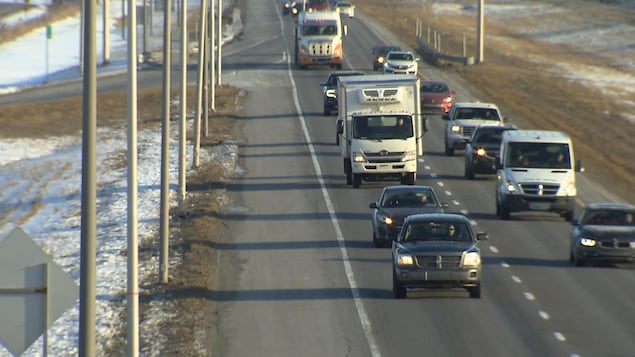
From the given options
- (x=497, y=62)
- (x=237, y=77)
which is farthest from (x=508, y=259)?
(x=497, y=62)

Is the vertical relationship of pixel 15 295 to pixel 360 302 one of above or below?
above

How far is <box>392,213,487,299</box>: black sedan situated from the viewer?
2422 centimetres

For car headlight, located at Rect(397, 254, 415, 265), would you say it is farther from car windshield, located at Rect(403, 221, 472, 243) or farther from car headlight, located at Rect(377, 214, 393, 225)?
car headlight, located at Rect(377, 214, 393, 225)

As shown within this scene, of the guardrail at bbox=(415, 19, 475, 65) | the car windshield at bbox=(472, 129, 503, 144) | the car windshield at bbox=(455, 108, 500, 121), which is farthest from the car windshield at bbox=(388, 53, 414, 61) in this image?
the car windshield at bbox=(472, 129, 503, 144)

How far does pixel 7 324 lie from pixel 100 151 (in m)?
44.1

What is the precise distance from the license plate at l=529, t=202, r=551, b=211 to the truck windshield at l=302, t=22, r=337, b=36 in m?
39.6

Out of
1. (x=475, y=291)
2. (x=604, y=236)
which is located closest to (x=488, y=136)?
(x=604, y=236)

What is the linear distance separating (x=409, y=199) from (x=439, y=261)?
7.57m

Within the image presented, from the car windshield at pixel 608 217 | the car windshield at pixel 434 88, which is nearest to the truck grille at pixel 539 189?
the car windshield at pixel 608 217

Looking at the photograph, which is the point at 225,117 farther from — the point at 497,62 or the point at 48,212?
the point at 497,62

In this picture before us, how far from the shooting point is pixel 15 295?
12.0 metres

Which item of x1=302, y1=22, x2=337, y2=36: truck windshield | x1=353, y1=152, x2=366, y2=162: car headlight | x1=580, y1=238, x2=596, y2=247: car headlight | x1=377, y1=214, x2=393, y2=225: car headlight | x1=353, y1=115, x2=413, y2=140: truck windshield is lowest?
x1=580, y1=238, x2=596, y2=247: car headlight

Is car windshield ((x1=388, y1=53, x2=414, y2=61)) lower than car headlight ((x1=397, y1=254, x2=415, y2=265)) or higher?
higher

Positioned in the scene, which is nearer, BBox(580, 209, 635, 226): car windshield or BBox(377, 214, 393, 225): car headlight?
BBox(580, 209, 635, 226): car windshield
